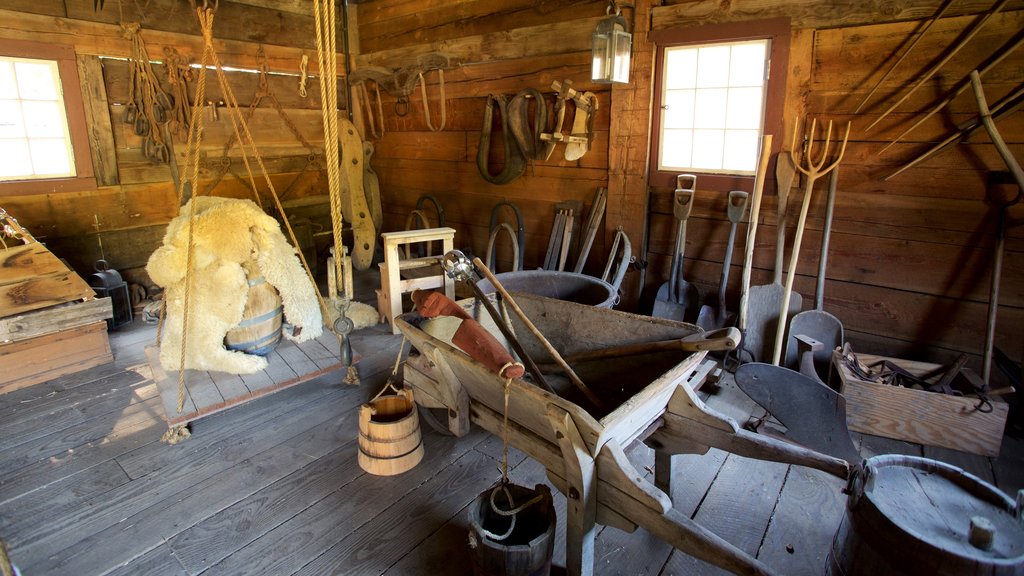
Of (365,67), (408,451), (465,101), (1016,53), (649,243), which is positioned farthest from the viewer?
(365,67)

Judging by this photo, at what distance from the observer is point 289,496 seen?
7.55 feet

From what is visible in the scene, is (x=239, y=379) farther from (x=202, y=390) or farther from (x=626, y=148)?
(x=626, y=148)

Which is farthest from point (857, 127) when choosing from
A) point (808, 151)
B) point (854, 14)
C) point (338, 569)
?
point (338, 569)

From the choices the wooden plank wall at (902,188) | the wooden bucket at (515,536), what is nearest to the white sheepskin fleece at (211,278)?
the wooden bucket at (515,536)

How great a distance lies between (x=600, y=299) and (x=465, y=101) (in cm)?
256

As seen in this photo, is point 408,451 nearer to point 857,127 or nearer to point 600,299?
point 600,299

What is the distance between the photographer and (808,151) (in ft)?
10.4

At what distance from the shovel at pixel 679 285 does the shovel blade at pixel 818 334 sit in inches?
25.4

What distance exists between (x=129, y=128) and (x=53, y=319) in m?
1.99

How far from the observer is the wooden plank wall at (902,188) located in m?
2.77

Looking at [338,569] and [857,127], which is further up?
[857,127]

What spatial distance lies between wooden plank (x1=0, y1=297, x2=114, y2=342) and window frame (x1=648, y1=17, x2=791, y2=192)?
11.6 ft

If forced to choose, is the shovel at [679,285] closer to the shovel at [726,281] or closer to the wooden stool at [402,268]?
the shovel at [726,281]

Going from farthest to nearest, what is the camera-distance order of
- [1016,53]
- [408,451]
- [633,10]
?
[633,10]
[1016,53]
[408,451]
